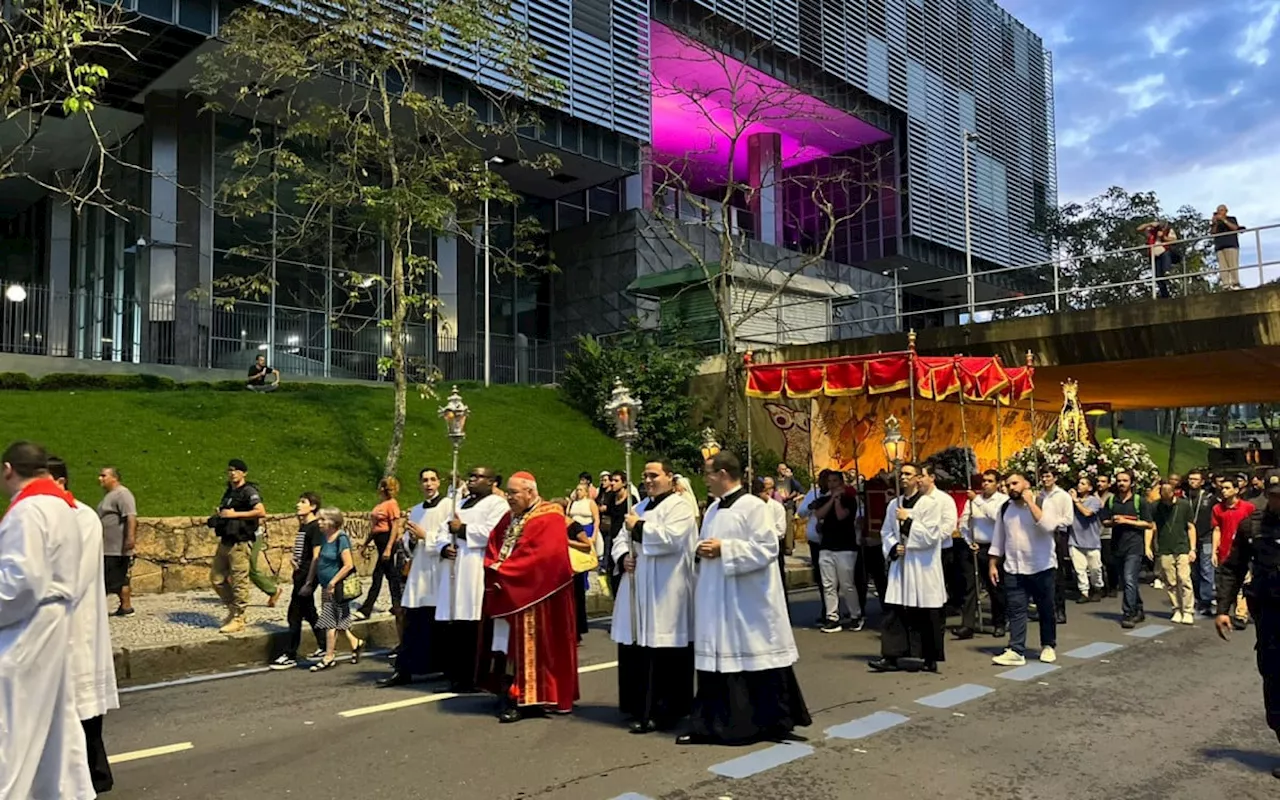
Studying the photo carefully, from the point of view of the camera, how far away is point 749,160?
37.5 m

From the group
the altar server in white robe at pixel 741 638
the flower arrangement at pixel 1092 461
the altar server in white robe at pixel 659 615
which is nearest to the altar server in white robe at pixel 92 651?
the altar server in white robe at pixel 659 615

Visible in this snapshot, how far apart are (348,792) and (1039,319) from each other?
17.0 metres

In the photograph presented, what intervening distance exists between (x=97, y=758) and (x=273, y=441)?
1268 cm

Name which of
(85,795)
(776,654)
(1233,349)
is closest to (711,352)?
(1233,349)

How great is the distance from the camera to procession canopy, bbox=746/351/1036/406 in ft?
40.2

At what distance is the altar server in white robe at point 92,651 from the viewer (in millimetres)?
5094

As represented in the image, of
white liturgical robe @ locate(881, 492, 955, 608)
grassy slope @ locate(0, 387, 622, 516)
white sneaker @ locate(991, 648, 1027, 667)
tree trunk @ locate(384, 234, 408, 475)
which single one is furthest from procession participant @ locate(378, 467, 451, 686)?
tree trunk @ locate(384, 234, 408, 475)

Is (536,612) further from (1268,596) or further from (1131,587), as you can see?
(1131,587)

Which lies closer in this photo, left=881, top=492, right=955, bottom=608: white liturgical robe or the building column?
left=881, top=492, right=955, bottom=608: white liturgical robe

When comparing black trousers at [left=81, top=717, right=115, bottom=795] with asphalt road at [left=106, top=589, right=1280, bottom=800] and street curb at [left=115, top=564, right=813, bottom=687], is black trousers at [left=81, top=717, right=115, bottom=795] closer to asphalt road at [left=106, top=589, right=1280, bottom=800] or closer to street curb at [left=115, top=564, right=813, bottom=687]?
asphalt road at [left=106, top=589, right=1280, bottom=800]

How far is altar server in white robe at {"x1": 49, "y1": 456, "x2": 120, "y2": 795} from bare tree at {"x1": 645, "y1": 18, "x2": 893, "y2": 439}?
65.6 ft

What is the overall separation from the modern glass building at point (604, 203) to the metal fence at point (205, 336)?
0.06 metres

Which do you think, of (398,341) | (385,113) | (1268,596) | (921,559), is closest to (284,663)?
(921,559)

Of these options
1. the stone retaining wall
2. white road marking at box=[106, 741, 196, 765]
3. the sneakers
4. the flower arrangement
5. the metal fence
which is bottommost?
the sneakers
